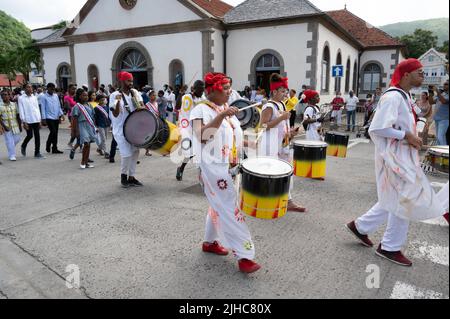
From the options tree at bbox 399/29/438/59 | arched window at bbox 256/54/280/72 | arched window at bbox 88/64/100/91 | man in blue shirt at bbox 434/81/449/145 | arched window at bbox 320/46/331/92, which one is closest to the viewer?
man in blue shirt at bbox 434/81/449/145

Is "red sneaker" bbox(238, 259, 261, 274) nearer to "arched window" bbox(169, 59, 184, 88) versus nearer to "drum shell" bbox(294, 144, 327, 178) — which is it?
"drum shell" bbox(294, 144, 327, 178)

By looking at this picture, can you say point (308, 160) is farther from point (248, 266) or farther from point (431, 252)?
point (248, 266)

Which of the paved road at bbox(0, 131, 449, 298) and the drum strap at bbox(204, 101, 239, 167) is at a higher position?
the drum strap at bbox(204, 101, 239, 167)

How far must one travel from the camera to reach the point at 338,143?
21.2ft

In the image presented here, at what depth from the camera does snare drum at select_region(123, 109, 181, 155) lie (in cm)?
497

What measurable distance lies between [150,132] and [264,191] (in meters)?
2.59

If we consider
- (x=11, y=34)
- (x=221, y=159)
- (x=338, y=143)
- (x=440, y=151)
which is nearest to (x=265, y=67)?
(x=338, y=143)

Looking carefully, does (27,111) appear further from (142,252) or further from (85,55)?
(85,55)

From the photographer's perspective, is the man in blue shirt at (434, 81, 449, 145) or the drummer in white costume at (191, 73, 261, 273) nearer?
the drummer in white costume at (191, 73, 261, 273)

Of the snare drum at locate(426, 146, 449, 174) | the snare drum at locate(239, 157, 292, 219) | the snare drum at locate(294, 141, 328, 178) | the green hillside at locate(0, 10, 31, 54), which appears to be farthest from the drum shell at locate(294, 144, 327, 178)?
the green hillside at locate(0, 10, 31, 54)


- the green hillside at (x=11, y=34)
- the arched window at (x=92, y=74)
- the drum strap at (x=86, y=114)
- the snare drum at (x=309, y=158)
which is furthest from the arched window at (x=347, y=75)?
the green hillside at (x=11, y=34)

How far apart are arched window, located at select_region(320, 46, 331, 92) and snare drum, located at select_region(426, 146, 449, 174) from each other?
15155 mm
